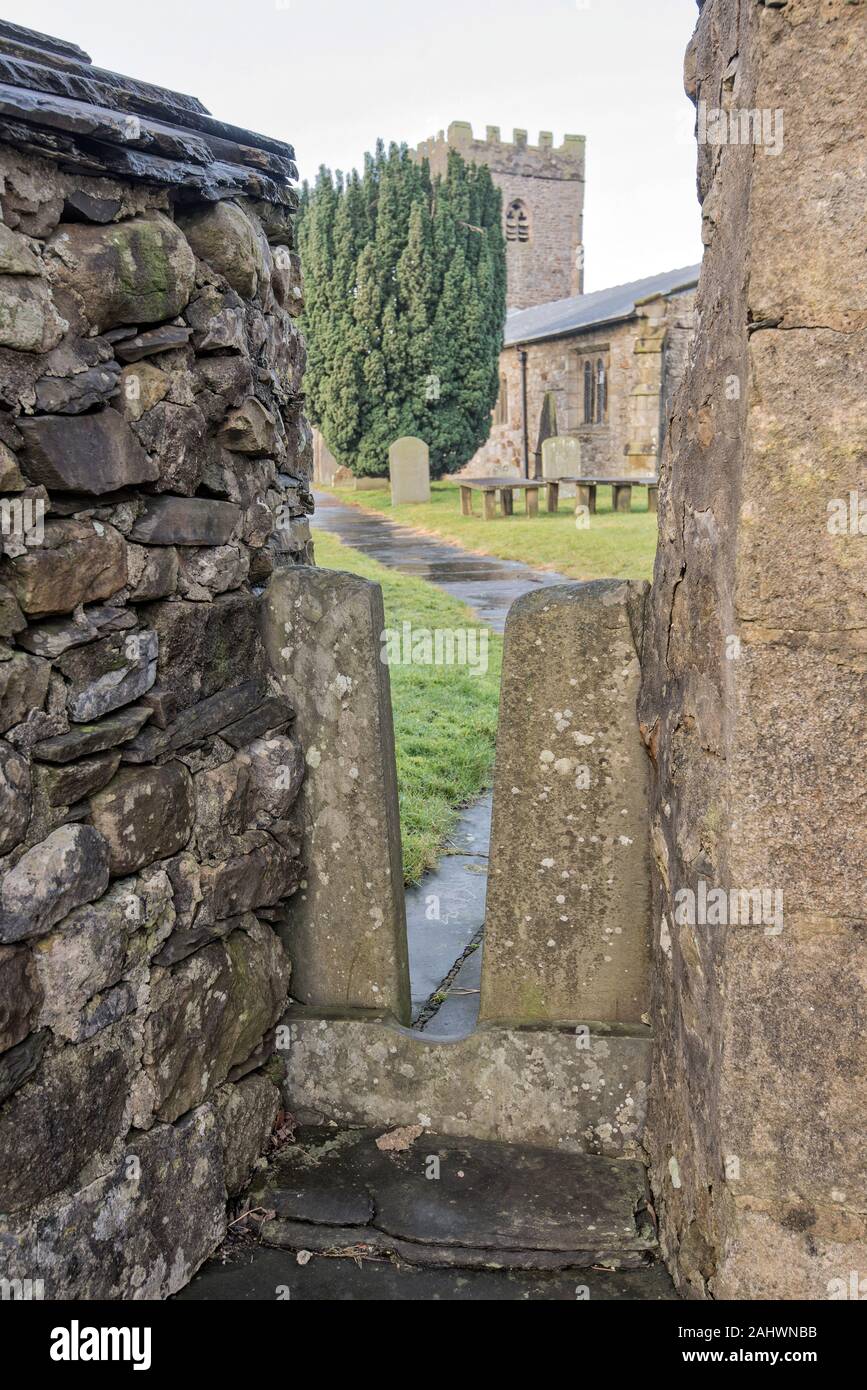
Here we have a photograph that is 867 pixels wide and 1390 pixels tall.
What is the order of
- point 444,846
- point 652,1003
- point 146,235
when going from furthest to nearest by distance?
point 444,846 < point 652,1003 < point 146,235

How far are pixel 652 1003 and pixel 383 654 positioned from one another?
124 cm

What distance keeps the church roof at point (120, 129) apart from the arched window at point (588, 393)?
84.0 ft

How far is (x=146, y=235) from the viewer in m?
2.46

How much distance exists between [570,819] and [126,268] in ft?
5.92

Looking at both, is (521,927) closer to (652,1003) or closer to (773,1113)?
(652,1003)

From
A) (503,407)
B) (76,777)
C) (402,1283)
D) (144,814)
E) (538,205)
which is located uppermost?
A: (538,205)

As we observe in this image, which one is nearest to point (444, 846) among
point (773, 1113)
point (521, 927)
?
point (521, 927)

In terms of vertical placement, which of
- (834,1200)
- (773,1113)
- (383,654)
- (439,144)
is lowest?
(834,1200)

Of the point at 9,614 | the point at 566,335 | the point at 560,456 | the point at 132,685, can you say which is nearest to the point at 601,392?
the point at 566,335

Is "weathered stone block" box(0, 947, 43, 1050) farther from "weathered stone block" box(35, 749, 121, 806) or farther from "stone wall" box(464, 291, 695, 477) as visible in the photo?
"stone wall" box(464, 291, 695, 477)

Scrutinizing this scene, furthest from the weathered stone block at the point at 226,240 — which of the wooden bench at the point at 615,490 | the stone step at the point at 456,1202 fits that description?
the wooden bench at the point at 615,490

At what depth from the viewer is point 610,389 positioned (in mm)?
26703

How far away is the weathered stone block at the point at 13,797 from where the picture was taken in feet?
7.23

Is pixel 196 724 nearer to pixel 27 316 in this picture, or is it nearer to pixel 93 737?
pixel 93 737
